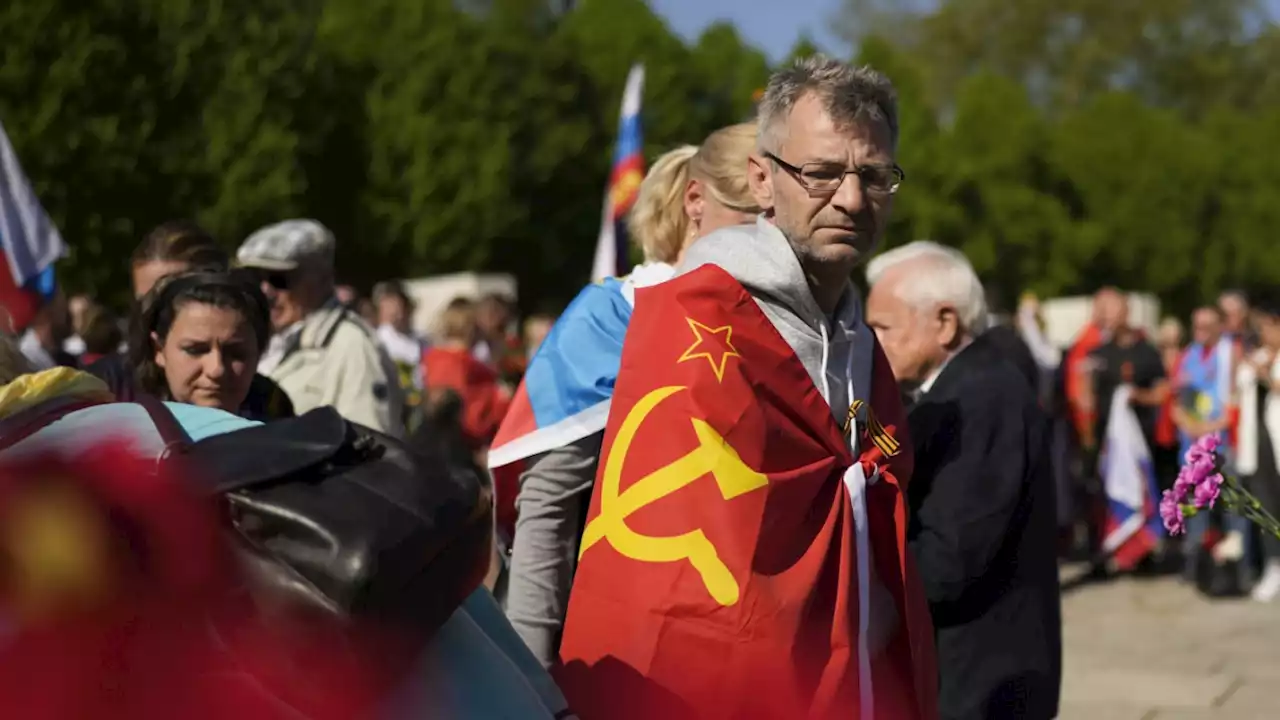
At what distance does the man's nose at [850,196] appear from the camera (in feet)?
9.43

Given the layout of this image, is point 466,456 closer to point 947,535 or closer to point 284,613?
point 947,535

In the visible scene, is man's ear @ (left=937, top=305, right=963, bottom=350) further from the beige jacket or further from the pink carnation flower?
the beige jacket

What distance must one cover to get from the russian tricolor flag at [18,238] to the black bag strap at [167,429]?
6.12 meters

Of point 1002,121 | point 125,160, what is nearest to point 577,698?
point 125,160

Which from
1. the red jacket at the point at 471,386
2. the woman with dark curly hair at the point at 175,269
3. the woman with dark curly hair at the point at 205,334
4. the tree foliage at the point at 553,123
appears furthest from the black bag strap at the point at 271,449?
the tree foliage at the point at 553,123

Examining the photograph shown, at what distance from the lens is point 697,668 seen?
2641 millimetres

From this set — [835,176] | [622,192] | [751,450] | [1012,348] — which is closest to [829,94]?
[835,176]

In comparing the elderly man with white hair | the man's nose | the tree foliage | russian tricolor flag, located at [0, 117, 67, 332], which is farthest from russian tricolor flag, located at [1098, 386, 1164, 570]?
the tree foliage

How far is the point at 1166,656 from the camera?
31.2 ft

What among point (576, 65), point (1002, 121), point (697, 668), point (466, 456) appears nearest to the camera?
point (697, 668)

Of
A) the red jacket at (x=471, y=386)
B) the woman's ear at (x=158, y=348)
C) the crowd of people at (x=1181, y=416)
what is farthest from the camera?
the crowd of people at (x=1181, y=416)

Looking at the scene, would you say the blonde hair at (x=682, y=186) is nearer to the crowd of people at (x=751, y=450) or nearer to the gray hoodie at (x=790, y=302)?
the crowd of people at (x=751, y=450)

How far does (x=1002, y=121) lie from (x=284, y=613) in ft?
183

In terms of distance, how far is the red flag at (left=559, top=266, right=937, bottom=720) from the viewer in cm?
264
